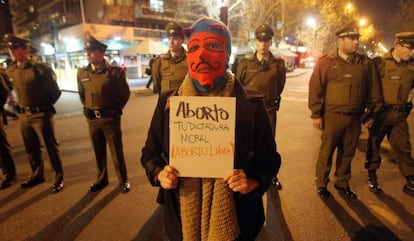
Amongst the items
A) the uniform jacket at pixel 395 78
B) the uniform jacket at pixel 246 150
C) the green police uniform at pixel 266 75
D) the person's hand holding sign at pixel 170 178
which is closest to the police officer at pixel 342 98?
the uniform jacket at pixel 395 78

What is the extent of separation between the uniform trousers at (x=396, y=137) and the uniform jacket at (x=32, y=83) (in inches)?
199

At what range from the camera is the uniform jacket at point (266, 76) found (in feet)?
15.0

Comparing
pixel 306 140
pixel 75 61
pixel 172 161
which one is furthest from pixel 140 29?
pixel 172 161

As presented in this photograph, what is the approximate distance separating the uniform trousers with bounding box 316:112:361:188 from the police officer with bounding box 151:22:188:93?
7.53 ft

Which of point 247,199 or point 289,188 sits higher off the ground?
point 247,199

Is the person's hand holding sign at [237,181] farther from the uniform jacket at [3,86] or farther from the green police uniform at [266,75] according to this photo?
the uniform jacket at [3,86]

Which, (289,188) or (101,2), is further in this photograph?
(101,2)

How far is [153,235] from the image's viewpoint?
3.40 meters

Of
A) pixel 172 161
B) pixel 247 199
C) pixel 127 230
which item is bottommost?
pixel 127 230

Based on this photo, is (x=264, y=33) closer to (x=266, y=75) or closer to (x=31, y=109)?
(x=266, y=75)

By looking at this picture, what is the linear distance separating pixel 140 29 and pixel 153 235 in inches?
1096

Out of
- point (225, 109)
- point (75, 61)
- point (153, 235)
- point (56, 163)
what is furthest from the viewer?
point (75, 61)

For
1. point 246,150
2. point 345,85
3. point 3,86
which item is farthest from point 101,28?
point 246,150

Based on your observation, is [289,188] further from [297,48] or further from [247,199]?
[297,48]
